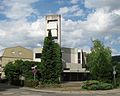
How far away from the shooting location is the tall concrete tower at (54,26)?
8850 cm

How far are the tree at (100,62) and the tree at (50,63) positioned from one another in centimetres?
707

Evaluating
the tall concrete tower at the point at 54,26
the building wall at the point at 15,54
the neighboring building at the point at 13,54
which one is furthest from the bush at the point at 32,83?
the building wall at the point at 15,54

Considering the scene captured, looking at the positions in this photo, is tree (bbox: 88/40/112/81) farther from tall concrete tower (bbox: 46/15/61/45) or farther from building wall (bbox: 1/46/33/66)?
building wall (bbox: 1/46/33/66)

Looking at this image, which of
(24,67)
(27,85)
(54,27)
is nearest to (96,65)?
(27,85)

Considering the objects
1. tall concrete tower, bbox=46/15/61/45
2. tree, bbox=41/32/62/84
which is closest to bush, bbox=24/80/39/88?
tree, bbox=41/32/62/84

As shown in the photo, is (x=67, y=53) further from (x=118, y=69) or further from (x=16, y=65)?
(x=118, y=69)

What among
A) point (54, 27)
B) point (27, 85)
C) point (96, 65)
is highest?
point (54, 27)

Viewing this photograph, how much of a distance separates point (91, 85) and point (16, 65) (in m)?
29.0

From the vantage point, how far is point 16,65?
72.8 metres

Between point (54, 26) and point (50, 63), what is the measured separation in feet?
92.4

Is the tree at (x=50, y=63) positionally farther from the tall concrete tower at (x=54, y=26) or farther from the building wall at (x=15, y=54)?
the building wall at (x=15, y=54)

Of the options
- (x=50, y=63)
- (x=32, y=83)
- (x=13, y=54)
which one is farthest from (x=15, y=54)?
(x=32, y=83)

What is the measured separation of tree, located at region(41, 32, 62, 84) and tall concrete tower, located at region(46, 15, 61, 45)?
23.6 m

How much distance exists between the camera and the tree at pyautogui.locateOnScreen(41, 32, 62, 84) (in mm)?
61938
